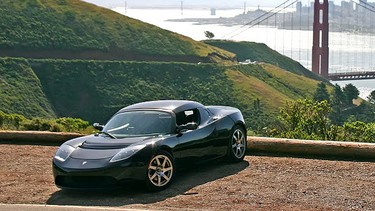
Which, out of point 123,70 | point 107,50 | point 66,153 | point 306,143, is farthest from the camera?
point 107,50

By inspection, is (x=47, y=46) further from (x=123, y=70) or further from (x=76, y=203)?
(x=76, y=203)

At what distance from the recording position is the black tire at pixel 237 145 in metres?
8.61

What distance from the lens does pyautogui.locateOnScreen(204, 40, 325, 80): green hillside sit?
149 metres

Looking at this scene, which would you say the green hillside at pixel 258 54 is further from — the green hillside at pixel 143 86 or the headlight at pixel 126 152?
the headlight at pixel 126 152

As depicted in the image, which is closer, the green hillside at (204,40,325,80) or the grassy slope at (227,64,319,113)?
the grassy slope at (227,64,319,113)

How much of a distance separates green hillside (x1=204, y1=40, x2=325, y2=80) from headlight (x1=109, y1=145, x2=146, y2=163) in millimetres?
138826

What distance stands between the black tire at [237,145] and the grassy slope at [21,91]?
64525 mm

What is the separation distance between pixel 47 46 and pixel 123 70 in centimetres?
1404

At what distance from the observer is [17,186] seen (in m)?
7.74

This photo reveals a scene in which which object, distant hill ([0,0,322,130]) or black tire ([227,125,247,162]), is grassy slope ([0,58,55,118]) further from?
black tire ([227,125,247,162])

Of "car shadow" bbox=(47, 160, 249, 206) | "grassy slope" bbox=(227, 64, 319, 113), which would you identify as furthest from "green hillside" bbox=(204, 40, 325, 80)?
"car shadow" bbox=(47, 160, 249, 206)

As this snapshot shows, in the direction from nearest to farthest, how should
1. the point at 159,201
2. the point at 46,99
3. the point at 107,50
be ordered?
the point at 159,201, the point at 46,99, the point at 107,50

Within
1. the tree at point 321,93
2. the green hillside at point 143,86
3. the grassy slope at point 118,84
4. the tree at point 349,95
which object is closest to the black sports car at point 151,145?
the green hillside at point 143,86

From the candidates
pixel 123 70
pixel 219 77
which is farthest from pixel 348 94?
pixel 123 70
